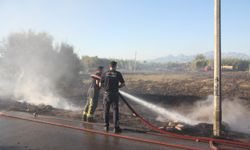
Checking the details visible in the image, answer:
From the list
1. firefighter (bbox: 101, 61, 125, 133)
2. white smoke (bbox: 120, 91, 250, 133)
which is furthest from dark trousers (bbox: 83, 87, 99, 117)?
white smoke (bbox: 120, 91, 250, 133)

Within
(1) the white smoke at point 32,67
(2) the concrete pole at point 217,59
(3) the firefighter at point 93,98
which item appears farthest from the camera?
(1) the white smoke at point 32,67

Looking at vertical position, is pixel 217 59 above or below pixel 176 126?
above

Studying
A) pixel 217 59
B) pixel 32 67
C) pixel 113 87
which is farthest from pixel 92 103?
pixel 32 67

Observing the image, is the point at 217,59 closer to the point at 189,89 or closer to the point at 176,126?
the point at 176,126

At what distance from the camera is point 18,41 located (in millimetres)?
20422

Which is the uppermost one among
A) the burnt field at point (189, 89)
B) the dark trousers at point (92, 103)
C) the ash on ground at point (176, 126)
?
the burnt field at point (189, 89)

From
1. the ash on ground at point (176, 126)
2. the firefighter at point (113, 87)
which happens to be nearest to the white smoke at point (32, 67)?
the ash on ground at point (176, 126)

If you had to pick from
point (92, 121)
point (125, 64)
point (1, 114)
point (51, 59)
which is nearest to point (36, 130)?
point (92, 121)

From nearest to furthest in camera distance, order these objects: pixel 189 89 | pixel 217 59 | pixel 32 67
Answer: pixel 217 59 → pixel 32 67 → pixel 189 89

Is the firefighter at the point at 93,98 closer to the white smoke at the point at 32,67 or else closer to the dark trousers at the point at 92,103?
the dark trousers at the point at 92,103

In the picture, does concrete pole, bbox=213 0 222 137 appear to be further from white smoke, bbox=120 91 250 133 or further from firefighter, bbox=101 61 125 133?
white smoke, bbox=120 91 250 133

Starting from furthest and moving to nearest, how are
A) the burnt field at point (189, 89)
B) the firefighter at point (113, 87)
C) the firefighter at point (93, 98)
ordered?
the burnt field at point (189, 89) → the firefighter at point (93, 98) → the firefighter at point (113, 87)

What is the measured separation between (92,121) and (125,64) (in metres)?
116

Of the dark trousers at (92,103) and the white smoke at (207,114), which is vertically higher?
the dark trousers at (92,103)
